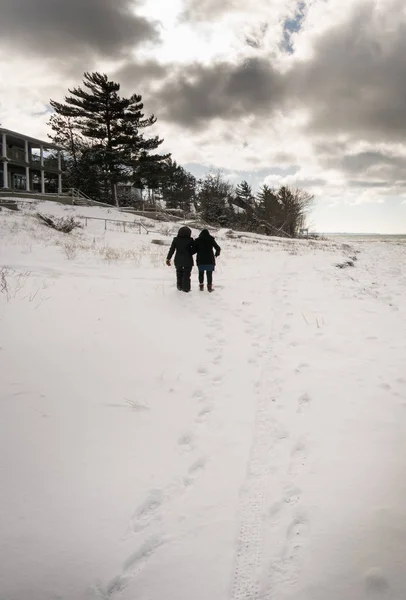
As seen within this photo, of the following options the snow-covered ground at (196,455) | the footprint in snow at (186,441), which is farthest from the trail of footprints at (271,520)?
the footprint in snow at (186,441)

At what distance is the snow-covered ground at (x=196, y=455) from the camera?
211 centimetres

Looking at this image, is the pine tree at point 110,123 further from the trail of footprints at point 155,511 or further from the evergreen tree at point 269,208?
the trail of footprints at point 155,511

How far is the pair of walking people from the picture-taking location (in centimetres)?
864

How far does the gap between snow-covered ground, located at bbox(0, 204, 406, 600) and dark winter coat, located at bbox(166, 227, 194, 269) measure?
6.37 ft

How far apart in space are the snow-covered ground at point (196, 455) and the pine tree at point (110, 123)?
1367 inches

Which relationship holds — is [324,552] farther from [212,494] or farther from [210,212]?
[210,212]

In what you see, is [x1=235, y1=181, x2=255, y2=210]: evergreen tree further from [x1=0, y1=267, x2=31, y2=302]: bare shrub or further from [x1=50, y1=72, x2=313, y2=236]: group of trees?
[x1=0, y1=267, x2=31, y2=302]: bare shrub

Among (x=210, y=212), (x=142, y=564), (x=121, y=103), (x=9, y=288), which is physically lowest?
(x=142, y=564)

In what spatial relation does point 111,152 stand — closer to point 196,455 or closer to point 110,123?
point 110,123

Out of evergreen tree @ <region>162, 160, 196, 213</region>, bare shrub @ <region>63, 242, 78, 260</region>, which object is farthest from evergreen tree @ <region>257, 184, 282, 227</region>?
bare shrub @ <region>63, 242, 78, 260</region>

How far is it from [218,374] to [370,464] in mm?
2296

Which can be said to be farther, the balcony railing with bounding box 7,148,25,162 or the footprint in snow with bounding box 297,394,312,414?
the balcony railing with bounding box 7,148,25,162

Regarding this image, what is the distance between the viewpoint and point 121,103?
37.8 metres

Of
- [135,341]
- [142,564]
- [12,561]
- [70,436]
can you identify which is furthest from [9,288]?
[142,564]
